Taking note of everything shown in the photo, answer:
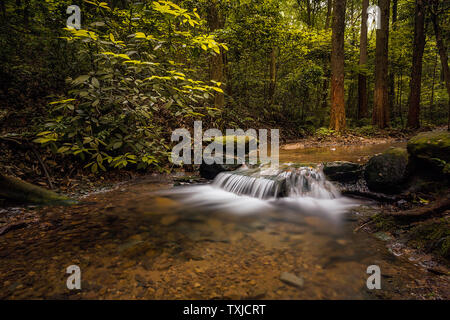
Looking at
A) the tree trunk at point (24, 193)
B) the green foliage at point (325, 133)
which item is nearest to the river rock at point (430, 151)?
the tree trunk at point (24, 193)

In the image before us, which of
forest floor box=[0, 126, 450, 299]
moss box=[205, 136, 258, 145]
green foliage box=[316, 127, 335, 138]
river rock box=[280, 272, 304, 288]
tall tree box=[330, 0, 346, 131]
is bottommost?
river rock box=[280, 272, 304, 288]

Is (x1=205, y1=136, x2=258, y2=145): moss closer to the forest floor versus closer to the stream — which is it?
the stream

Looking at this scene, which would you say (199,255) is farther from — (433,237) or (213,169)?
(213,169)

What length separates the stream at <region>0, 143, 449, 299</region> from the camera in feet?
6.06

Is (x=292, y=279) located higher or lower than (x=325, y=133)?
lower

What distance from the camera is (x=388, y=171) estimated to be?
13.5 ft

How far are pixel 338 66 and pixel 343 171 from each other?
6.69 m

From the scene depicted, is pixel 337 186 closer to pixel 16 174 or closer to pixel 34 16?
pixel 16 174

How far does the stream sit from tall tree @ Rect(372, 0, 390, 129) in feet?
30.5

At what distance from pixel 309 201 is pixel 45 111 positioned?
6.38 m

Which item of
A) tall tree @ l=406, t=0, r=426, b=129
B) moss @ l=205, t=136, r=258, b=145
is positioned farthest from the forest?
tall tree @ l=406, t=0, r=426, b=129

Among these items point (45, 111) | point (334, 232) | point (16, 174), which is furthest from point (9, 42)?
point (334, 232)

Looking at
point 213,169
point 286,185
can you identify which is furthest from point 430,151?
point 213,169
